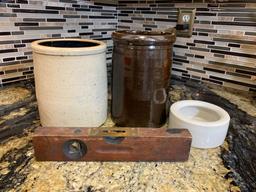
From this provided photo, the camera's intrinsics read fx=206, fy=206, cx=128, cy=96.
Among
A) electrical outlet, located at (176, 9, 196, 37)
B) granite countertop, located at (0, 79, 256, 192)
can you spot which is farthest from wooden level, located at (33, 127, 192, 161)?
electrical outlet, located at (176, 9, 196, 37)

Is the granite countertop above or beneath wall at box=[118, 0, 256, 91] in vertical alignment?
beneath

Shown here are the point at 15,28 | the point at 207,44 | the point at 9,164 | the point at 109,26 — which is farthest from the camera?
the point at 109,26

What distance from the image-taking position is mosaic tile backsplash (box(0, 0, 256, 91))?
64 centimetres

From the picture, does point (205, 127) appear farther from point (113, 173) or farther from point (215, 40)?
point (215, 40)

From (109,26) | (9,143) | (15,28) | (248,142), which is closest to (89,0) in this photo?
(109,26)

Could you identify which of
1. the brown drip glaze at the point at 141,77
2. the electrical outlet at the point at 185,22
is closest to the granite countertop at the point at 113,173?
the brown drip glaze at the point at 141,77

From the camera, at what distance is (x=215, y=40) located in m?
0.73

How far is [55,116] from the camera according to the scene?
0.43m

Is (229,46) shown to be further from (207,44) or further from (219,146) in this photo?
(219,146)

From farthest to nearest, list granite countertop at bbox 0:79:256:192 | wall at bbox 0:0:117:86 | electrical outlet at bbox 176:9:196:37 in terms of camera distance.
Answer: electrical outlet at bbox 176:9:196:37
wall at bbox 0:0:117:86
granite countertop at bbox 0:79:256:192

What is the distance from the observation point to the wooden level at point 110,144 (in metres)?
0.36

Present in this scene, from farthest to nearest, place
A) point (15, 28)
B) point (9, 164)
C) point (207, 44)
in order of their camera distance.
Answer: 1. point (207, 44)
2. point (15, 28)
3. point (9, 164)

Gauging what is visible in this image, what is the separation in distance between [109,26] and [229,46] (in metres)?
0.52

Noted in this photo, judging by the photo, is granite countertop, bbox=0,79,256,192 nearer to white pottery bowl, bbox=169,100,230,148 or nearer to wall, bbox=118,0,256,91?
white pottery bowl, bbox=169,100,230,148
